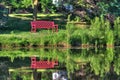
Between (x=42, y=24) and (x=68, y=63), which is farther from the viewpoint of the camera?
(x=42, y=24)

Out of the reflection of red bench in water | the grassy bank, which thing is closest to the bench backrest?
the grassy bank

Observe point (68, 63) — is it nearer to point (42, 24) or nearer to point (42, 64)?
point (42, 64)

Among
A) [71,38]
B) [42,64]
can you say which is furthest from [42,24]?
[42,64]

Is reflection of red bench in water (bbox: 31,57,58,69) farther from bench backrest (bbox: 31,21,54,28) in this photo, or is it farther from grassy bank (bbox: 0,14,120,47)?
bench backrest (bbox: 31,21,54,28)

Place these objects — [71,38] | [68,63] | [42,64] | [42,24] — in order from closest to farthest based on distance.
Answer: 1. [68,63]
2. [42,64]
3. [71,38]
4. [42,24]

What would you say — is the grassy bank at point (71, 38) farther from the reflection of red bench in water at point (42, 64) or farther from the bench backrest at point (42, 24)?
the reflection of red bench in water at point (42, 64)

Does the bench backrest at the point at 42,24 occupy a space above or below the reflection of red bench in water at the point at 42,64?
below

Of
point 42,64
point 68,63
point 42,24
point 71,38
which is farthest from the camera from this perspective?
point 42,24

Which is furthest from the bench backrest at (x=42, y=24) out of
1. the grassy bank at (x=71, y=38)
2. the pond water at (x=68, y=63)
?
the pond water at (x=68, y=63)
